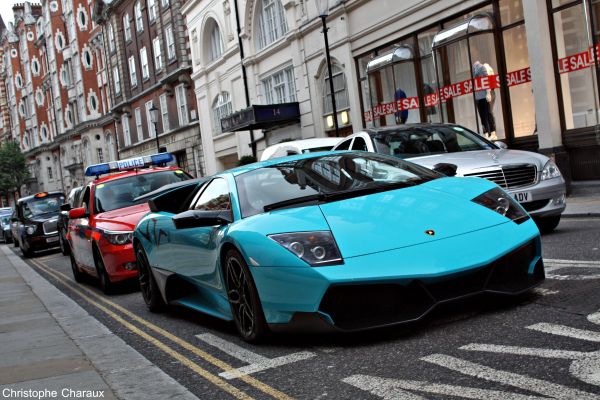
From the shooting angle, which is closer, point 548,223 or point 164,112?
point 548,223

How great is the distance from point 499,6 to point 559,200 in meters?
9.68

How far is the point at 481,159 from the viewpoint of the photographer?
9539 mm

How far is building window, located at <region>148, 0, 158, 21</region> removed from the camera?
45438 mm

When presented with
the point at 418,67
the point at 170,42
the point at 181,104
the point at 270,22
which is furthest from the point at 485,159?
the point at 170,42

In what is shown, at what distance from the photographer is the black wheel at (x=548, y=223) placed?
9.49m

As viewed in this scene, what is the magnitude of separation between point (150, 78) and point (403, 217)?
45.5 metres

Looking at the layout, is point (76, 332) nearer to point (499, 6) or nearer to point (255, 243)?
point (255, 243)

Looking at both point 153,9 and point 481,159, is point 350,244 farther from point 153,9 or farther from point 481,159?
point 153,9

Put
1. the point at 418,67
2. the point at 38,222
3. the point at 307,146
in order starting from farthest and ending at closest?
the point at 38,222 → the point at 418,67 → the point at 307,146

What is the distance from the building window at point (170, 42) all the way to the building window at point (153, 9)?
214 cm

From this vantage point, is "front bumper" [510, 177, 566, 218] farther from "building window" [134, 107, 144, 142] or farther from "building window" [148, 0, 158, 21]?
"building window" [134, 107, 144, 142]

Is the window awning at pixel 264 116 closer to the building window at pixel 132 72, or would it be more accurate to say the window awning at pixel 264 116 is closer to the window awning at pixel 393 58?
the window awning at pixel 393 58

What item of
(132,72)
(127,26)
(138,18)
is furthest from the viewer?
(132,72)

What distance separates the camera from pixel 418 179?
19.3ft
